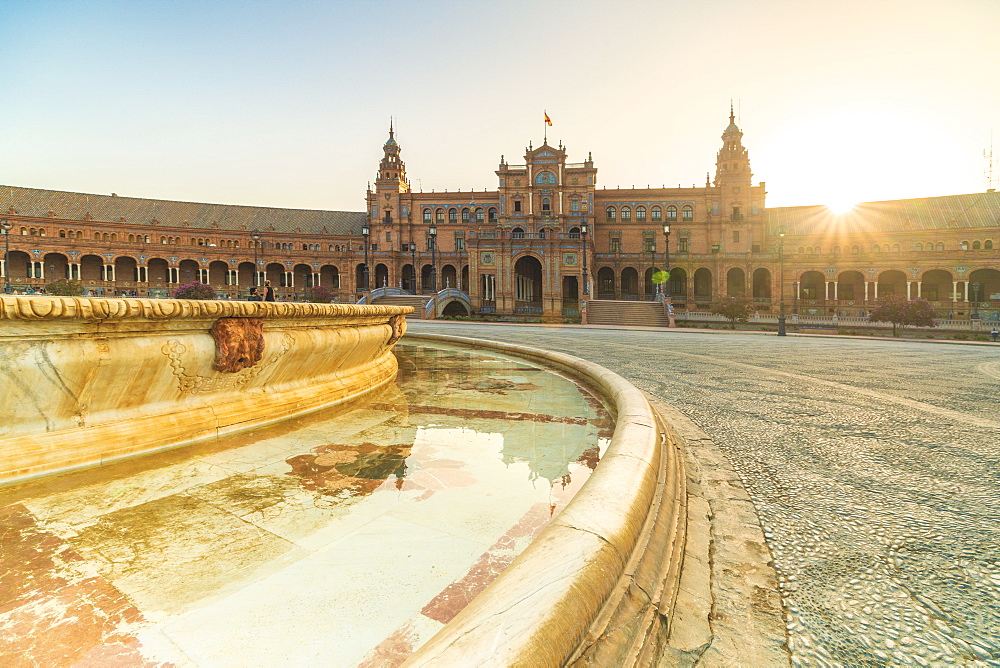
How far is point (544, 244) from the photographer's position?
1638 inches

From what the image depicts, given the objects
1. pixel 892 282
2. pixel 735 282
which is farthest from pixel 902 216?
pixel 735 282

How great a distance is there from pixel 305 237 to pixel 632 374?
58.8 meters

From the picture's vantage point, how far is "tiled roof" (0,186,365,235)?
49216mm

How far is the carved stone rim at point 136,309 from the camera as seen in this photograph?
248cm

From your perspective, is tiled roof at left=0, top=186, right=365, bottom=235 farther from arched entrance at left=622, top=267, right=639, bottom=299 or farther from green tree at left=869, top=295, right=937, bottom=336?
green tree at left=869, top=295, right=937, bottom=336

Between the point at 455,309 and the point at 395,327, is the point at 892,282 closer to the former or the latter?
the point at 455,309

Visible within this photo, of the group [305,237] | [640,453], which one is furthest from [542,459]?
[305,237]

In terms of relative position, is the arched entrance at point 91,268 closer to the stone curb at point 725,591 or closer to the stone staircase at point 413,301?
the stone staircase at point 413,301

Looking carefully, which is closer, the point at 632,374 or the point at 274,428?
the point at 274,428

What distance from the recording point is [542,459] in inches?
122

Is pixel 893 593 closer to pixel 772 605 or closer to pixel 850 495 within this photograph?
pixel 772 605

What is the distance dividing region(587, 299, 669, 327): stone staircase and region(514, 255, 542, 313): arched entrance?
6.95 meters

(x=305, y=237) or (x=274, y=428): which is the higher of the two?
(x=305, y=237)

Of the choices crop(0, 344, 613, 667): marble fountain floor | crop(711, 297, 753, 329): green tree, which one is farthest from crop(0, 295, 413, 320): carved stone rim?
crop(711, 297, 753, 329): green tree
